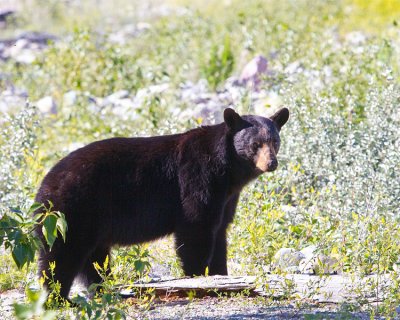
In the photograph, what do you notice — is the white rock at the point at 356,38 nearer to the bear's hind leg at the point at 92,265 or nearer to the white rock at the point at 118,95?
the white rock at the point at 118,95

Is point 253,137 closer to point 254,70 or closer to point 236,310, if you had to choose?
point 236,310

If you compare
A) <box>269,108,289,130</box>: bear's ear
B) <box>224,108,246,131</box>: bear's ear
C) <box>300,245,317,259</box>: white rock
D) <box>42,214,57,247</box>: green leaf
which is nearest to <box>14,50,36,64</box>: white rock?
<box>269,108,289,130</box>: bear's ear

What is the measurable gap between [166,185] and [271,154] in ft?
2.61

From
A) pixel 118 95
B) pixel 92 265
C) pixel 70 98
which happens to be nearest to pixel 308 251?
pixel 92 265

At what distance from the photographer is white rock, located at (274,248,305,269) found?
6431 millimetres

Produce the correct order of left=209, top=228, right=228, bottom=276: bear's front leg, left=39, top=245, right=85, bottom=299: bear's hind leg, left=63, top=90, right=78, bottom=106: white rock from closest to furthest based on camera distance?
left=39, top=245, right=85, bottom=299: bear's hind leg
left=209, top=228, right=228, bottom=276: bear's front leg
left=63, top=90, right=78, bottom=106: white rock

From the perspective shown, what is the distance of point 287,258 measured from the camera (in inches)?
256

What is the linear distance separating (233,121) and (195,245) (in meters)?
0.99

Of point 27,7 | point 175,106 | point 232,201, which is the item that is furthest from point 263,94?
point 27,7

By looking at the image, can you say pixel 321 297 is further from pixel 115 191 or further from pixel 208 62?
pixel 208 62

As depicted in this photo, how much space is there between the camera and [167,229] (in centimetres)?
640

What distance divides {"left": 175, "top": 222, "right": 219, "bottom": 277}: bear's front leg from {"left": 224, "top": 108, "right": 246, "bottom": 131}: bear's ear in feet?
2.66

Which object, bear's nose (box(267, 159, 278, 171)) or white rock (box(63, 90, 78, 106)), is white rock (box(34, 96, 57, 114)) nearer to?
white rock (box(63, 90, 78, 106))

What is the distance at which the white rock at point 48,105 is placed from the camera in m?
12.6
